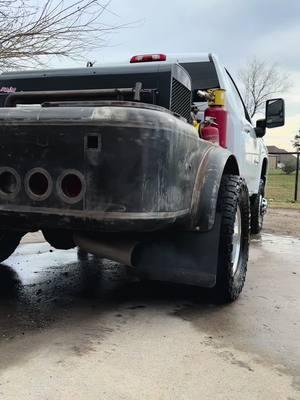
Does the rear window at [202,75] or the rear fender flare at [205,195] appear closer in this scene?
the rear fender flare at [205,195]

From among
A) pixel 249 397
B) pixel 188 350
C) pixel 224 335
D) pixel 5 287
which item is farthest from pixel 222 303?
pixel 5 287

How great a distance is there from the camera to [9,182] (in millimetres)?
2996

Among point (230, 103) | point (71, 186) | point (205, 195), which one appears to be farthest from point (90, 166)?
point (230, 103)

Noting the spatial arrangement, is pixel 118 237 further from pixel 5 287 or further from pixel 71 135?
pixel 5 287

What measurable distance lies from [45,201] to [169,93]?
→ 1229 millimetres

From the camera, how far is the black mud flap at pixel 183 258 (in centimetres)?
358

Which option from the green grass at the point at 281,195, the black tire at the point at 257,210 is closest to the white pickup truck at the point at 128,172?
the black tire at the point at 257,210

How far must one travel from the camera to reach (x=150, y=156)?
283cm

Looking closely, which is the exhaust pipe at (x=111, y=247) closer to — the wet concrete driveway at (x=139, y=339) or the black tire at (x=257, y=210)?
the wet concrete driveway at (x=139, y=339)

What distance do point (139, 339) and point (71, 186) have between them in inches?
40.2

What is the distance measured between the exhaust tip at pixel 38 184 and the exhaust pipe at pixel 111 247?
66 centimetres

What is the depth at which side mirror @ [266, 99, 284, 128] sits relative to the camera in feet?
20.9

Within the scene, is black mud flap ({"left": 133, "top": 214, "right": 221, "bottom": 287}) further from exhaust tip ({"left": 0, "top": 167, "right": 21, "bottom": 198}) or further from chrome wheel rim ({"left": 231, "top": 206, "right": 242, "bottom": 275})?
exhaust tip ({"left": 0, "top": 167, "right": 21, "bottom": 198})

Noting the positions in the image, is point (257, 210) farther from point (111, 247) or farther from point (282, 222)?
point (111, 247)
